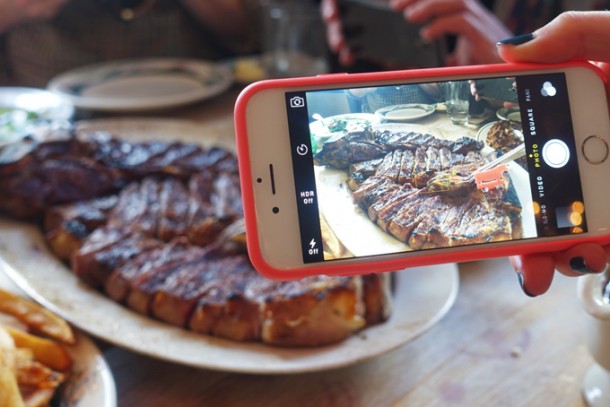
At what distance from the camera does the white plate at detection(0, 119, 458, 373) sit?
854mm

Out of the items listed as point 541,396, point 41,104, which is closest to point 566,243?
point 541,396

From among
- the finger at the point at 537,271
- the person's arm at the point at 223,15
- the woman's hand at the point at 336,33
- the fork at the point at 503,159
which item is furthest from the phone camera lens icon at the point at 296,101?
the person's arm at the point at 223,15

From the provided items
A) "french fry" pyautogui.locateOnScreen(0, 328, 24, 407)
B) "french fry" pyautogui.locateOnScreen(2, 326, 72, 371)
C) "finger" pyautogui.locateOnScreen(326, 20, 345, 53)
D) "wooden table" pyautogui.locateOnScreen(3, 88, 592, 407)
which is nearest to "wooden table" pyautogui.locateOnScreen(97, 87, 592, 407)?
"wooden table" pyautogui.locateOnScreen(3, 88, 592, 407)

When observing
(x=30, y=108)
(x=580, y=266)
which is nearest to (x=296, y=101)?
(x=580, y=266)

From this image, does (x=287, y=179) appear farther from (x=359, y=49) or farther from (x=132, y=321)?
(x=359, y=49)

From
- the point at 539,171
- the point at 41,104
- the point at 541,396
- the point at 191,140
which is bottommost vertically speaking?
the point at 541,396

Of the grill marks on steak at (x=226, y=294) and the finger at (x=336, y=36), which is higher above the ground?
the finger at (x=336, y=36)

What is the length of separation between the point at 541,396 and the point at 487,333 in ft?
0.47

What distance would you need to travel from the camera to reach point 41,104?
1676 mm

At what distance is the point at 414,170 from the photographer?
0.73 meters

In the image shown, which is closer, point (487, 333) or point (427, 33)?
point (487, 333)

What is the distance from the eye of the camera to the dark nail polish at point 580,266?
0.73 m

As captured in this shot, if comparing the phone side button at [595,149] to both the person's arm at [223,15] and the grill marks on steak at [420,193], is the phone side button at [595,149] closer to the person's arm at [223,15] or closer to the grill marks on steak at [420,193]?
the grill marks on steak at [420,193]

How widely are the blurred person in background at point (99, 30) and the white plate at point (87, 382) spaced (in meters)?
1.41
